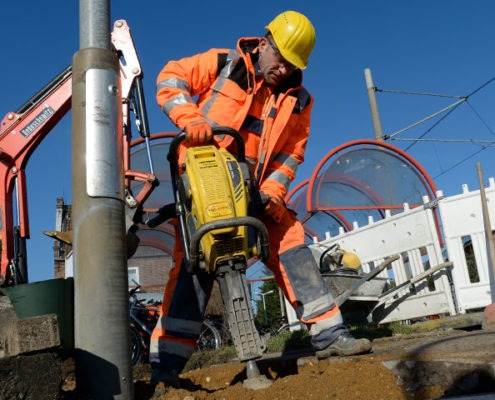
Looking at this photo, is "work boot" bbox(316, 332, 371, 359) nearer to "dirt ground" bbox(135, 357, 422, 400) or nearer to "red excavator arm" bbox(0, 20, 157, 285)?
"dirt ground" bbox(135, 357, 422, 400)

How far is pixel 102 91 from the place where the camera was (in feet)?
8.27

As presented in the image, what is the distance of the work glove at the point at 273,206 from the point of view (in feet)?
10.7

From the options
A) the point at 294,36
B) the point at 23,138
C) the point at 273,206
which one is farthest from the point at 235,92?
the point at 23,138

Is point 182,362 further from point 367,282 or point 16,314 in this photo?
point 367,282

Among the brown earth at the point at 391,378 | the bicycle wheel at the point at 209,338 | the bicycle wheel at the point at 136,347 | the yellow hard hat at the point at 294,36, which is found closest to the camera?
the brown earth at the point at 391,378

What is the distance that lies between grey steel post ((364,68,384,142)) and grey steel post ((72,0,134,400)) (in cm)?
1358

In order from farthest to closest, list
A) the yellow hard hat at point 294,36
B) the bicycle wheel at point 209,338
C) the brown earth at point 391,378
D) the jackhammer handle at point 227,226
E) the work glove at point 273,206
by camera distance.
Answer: the bicycle wheel at point 209,338 < the yellow hard hat at point 294,36 < the work glove at point 273,206 < the jackhammer handle at point 227,226 < the brown earth at point 391,378

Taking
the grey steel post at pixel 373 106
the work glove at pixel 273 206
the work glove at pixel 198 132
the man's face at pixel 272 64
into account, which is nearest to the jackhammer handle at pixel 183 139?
the work glove at pixel 198 132

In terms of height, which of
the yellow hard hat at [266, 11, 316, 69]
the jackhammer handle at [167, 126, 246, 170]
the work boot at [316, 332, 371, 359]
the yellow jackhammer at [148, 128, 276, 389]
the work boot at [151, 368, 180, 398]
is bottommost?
the work boot at [151, 368, 180, 398]

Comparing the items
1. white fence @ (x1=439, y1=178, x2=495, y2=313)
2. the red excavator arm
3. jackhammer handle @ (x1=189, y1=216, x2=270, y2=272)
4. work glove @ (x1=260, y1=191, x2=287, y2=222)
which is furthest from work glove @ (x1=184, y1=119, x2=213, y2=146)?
white fence @ (x1=439, y1=178, x2=495, y2=313)

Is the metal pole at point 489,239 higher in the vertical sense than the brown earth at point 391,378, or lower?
higher

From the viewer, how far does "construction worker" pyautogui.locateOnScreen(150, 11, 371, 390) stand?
3188mm

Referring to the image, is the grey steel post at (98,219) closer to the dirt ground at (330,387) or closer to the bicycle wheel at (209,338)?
the dirt ground at (330,387)

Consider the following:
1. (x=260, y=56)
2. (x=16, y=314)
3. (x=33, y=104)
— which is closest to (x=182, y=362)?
(x=16, y=314)
